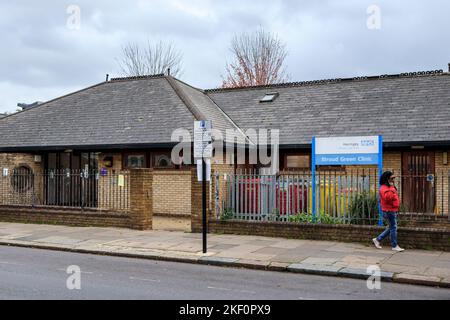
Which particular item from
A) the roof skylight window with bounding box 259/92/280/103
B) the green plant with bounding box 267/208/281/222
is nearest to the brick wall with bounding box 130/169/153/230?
the green plant with bounding box 267/208/281/222

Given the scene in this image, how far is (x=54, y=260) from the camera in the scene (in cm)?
1055

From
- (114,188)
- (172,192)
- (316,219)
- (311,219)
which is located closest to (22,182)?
(114,188)

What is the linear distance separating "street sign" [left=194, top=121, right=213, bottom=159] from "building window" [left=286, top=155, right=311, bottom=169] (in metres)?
8.25

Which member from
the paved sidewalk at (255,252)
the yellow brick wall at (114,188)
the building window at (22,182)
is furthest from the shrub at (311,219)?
the building window at (22,182)

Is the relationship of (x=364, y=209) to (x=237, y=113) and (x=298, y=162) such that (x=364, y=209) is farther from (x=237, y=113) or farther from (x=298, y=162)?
(x=237, y=113)

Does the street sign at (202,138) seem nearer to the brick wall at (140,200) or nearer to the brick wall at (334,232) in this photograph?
the brick wall at (334,232)

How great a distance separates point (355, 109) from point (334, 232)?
831cm

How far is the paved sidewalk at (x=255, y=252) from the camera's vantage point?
9336 millimetres

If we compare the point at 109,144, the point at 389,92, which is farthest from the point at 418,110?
the point at 109,144

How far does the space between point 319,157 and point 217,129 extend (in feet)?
19.0

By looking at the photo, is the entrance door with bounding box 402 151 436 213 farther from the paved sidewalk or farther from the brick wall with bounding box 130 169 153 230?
the brick wall with bounding box 130 169 153 230

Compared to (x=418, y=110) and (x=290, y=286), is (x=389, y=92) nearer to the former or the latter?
(x=418, y=110)

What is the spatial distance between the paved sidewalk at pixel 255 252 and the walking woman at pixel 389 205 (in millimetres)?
279

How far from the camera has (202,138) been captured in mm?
11039
